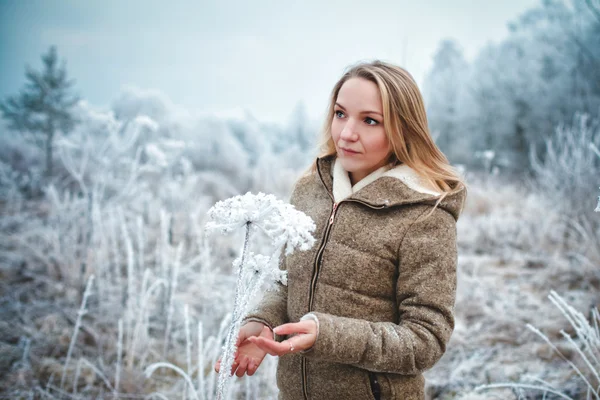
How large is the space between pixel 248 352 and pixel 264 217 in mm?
414

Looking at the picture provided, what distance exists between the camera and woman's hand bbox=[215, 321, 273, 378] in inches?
38.2

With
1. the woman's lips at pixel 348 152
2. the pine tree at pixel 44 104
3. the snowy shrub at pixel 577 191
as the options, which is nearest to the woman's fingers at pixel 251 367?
the woman's lips at pixel 348 152

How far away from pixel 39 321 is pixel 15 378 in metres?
0.58

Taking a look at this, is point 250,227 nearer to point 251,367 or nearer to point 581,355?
point 251,367

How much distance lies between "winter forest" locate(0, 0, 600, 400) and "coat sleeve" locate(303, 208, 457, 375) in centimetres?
35

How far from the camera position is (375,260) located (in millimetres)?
1050

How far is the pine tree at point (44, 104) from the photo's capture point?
252 inches

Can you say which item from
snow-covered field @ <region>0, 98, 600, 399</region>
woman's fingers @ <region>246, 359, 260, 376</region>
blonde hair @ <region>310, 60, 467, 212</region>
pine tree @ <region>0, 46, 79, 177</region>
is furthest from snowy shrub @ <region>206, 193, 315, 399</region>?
pine tree @ <region>0, 46, 79, 177</region>

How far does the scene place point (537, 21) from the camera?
11523mm

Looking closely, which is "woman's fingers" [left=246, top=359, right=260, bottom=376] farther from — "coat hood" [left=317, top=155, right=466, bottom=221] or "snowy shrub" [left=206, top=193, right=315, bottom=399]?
"coat hood" [left=317, top=155, right=466, bottom=221]

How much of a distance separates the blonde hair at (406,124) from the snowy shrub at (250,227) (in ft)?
1.55

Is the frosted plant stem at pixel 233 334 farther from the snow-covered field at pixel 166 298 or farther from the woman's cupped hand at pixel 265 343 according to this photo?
the snow-covered field at pixel 166 298

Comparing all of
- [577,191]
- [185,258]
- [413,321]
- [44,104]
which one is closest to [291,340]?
[413,321]

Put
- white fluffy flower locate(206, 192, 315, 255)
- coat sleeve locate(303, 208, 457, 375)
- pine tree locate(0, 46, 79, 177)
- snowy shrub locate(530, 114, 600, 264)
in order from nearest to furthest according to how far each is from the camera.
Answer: white fluffy flower locate(206, 192, 315, 255) → coat sleeve locate(303, 208, 457, 375) → snowy shrub locate(530, 114, 600, 264) → pine tree locate(0, 46, 79, 177)
